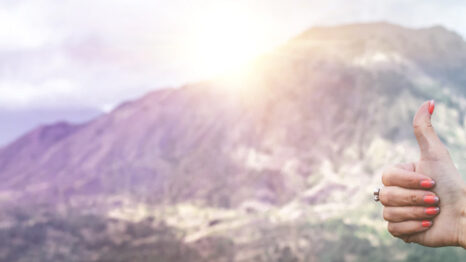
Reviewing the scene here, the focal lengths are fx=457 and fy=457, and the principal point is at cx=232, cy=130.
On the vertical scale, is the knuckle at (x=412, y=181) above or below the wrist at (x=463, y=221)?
above

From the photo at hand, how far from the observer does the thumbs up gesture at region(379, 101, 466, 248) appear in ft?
7.91

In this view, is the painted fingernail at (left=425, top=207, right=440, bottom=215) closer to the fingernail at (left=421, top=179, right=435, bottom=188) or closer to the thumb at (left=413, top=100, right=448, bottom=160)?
the fingernail at (left=421, top=179, right=435, bottom=188)

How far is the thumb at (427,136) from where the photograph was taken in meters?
2.45

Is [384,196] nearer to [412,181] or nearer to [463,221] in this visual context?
[412,181]

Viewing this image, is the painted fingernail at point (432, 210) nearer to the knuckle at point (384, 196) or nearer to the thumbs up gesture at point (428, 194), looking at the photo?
the thumbs up gesture at point (428, 194)

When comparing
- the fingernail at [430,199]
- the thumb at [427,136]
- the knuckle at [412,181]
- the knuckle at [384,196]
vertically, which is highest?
the thumb at [427,136]

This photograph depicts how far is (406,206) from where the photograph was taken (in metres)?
2.48

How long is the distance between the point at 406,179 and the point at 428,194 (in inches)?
5.2

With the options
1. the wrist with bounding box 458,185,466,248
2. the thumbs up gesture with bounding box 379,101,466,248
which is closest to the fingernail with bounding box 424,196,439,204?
the thumbs up gesture with bounding box 379,101,466,248

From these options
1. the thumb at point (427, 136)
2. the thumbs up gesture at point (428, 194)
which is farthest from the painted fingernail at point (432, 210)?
the thumb at point (427, 136)

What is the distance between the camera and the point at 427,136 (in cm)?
248

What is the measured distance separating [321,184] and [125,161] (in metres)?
39.8

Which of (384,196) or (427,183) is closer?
(427,183)

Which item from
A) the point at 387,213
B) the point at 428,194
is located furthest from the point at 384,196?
the point at 428,194
